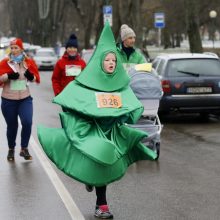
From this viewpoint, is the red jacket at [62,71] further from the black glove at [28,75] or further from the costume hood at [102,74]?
the costume hood at [102,74]

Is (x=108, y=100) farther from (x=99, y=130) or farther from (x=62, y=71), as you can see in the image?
(x=62, y=71)

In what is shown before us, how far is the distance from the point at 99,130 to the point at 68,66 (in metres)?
3.89

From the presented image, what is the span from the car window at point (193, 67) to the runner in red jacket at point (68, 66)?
205 inches

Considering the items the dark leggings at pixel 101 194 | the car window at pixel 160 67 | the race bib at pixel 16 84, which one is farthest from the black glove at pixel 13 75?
the car window at pixel 160 67

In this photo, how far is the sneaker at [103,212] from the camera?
6.91 metres

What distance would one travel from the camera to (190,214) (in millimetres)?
7094

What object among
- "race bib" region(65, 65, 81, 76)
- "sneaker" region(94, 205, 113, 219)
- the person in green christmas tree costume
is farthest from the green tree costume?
"race bib" region(65, 65, 81, 76)

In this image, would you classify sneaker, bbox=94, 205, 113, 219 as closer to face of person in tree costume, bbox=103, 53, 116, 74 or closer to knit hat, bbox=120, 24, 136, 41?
face of person in tree costume, bbox=103, 53, 116, 74

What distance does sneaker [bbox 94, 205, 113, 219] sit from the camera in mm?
6914

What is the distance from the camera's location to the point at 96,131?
684 centimetres

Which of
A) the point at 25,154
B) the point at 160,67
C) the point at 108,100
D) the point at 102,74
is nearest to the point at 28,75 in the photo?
the point at 25,154

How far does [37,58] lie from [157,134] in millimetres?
37715

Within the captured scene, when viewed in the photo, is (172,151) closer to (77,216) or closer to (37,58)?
(77,216)

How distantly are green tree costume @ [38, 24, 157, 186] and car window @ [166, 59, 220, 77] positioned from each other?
8475mm
